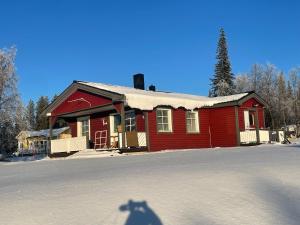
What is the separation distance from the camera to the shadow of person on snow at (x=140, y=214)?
459 cm

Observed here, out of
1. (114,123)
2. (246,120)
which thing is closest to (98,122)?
(114,123)

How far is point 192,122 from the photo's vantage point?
23.0 meters

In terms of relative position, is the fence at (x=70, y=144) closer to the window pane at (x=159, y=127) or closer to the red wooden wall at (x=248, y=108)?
the window pane at (x=159, y=127)

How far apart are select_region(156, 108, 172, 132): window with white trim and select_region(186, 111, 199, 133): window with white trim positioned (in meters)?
1.54

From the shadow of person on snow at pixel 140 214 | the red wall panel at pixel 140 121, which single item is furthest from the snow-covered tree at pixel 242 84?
the shadow of person on snow at pixel 140 214

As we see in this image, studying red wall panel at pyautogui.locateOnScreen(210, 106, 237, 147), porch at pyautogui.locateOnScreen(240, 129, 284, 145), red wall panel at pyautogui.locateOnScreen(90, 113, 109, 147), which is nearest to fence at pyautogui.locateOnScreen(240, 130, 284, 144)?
porch at pyautogui.locateOnScreen(240, 129, 284, 145)

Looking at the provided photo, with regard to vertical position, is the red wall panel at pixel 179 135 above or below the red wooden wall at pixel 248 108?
below

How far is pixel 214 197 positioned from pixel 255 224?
1.10m

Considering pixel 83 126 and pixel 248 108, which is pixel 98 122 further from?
pixel 248 108

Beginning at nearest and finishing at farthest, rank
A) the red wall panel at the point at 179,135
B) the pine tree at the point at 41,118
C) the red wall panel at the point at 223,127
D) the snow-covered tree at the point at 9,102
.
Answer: the red wall panel at the point at 179,135 < the red wall panel at the point at 223,127 < the snow-covered tree at the point at 9,102 < the pine tree at the point at 41,118

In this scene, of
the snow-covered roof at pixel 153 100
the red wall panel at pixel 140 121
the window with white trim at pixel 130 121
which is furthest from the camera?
the window with white trim at pixel 130 121

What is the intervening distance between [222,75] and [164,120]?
34.0m

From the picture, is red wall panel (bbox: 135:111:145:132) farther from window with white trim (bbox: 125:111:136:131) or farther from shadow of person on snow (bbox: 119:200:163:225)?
shadow of person on snow (bbox: 119:200:163:225)

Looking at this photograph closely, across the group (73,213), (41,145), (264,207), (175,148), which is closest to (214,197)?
(264,207)
